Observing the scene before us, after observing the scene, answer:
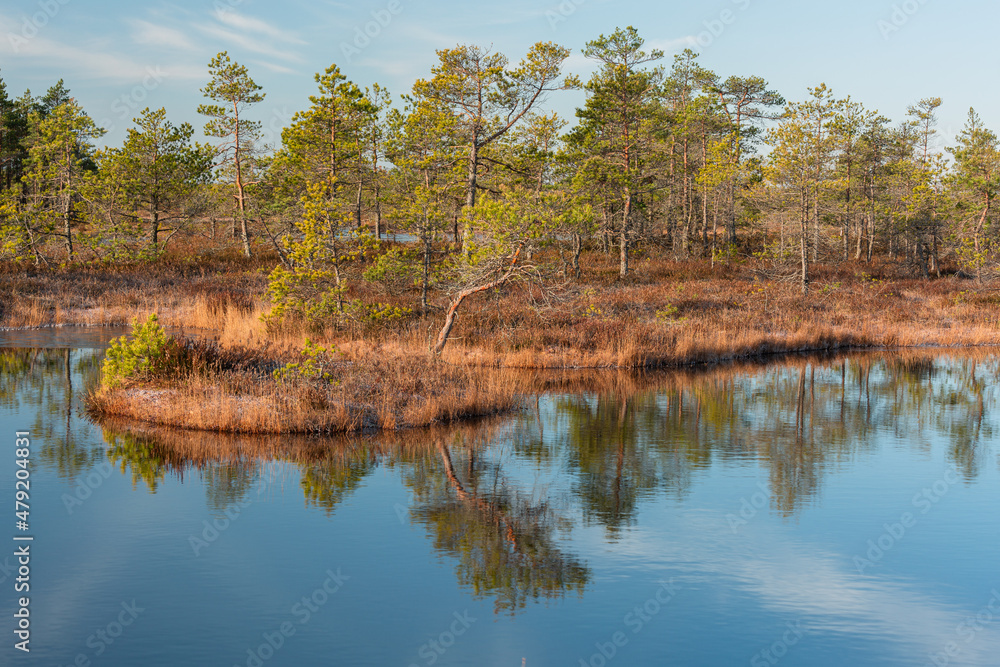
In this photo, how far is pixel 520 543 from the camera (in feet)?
36.2

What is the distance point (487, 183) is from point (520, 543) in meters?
27.5

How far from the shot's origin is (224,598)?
9094mm

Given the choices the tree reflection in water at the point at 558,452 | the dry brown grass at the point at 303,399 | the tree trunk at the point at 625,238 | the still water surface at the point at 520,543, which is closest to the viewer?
the still water surface at the point at 520,543

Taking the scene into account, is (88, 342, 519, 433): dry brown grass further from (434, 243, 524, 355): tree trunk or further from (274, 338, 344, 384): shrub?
(434, 243, 524, 355): tree trunk

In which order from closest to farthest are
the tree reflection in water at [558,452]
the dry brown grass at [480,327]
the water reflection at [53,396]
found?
the tree reflection in water at [558,452], the water reflection at [53,396], the dry brown grass at [480,327]

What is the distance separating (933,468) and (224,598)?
13.1 meters

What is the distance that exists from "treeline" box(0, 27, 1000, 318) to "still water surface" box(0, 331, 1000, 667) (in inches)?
285

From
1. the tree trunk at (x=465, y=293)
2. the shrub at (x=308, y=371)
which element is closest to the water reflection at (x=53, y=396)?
the shrub at (x=308, y=371)

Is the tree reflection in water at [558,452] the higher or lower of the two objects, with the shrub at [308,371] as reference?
lower

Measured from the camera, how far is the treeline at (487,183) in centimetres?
2548

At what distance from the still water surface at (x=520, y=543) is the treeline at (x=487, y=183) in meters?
7.23

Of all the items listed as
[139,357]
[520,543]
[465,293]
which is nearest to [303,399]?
[139,357]

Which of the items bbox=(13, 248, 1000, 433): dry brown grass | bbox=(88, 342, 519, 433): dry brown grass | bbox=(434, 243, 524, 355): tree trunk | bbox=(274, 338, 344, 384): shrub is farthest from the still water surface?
bbox=(434, 243, 524, 355): tree trunk

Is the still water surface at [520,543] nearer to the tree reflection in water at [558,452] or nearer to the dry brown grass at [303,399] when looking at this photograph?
the tree reflection in water at [558,452]
